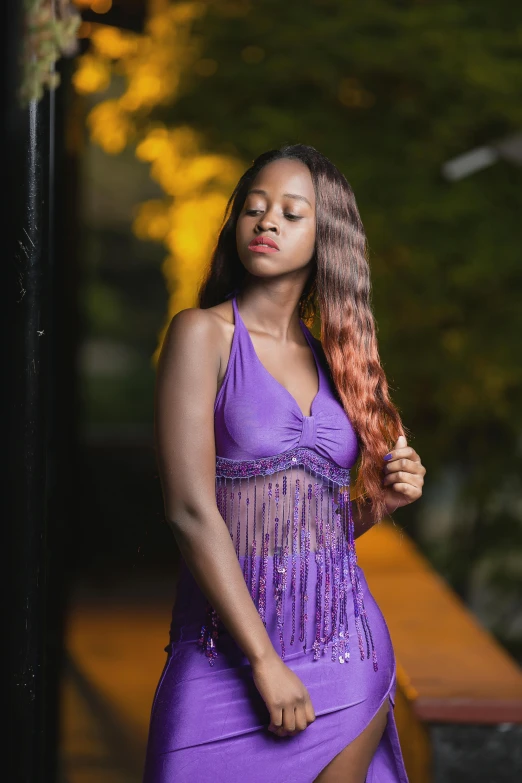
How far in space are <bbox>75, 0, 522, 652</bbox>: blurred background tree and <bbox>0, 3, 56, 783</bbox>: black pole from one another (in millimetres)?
3072

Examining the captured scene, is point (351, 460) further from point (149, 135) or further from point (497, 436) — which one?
point (497, 436)

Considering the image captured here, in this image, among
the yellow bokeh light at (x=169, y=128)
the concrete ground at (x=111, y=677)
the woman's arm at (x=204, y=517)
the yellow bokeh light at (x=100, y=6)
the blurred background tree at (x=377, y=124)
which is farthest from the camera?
the yellow bokeh light at (x=169, y=128)

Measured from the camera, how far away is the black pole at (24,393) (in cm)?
156

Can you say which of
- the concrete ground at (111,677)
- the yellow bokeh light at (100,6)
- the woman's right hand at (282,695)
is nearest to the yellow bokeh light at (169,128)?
the yellow bokeh light at (100,6)

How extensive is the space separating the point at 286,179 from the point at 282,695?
0.81 metres

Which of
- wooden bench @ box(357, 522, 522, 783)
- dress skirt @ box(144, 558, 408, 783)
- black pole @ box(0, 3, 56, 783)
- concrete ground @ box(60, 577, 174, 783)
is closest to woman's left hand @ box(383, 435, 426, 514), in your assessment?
dress skirt @ box(144, 558, 408, 783)

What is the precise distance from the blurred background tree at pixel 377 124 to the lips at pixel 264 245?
3101mm

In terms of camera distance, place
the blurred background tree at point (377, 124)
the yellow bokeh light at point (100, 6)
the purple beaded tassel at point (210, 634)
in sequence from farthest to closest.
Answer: the blurred background tree at point (377, 124) → the yellow bokeh light at point (100, 6) → the purple beaded tassel at point (210, 634)

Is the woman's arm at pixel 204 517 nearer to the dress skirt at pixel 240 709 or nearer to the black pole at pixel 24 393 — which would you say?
the dress skirt at pixel 240 709

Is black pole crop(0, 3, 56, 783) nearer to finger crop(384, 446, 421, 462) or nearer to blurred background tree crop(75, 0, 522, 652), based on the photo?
finger crop(384, 446, 421, 462)

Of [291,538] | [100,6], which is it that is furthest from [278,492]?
[100,6]

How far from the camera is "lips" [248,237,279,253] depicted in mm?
1635

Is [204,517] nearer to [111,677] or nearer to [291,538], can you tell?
[291,538]

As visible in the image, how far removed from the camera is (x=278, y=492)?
1.63m
